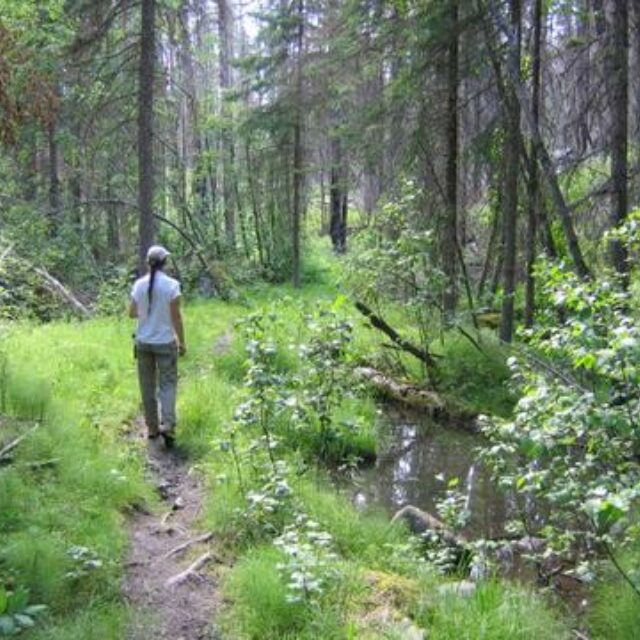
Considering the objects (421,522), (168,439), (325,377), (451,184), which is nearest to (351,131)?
(451,184)

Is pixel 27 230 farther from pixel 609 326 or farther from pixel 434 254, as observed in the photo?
pixel 609 326

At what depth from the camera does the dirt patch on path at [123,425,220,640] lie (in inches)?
199

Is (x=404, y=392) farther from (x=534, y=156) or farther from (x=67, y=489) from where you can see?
(x=67, y=489)

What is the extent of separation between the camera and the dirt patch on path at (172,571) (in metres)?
5.07

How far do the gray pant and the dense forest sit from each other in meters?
0.32

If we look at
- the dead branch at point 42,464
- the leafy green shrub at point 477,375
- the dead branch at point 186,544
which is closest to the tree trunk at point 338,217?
the leafy green shrub at point 477,375

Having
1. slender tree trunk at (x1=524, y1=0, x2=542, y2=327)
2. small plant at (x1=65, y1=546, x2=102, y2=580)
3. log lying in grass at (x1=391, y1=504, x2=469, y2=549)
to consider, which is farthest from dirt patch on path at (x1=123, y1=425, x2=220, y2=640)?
slender tree trunk at (x1=524, y1=0, x2=542, y2=327)

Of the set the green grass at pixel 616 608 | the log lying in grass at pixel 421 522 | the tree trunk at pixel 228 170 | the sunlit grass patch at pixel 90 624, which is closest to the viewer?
the sunlit grass patch at pixel 90 624

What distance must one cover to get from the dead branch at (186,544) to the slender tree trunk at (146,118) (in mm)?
8256

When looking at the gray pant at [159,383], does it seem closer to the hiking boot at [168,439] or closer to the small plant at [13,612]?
the hiking boot at [168,439]

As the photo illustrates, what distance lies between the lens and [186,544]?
6281 millimetres

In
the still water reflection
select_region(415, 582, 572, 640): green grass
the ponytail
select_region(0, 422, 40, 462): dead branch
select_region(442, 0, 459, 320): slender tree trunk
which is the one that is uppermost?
select_region(442, 0, 459, 320): slender tree trunk

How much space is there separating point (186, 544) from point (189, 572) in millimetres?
541

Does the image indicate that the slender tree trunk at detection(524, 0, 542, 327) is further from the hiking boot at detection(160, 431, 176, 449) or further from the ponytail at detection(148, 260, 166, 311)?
the hiking boot at detection(160, 431, 176, 449)
